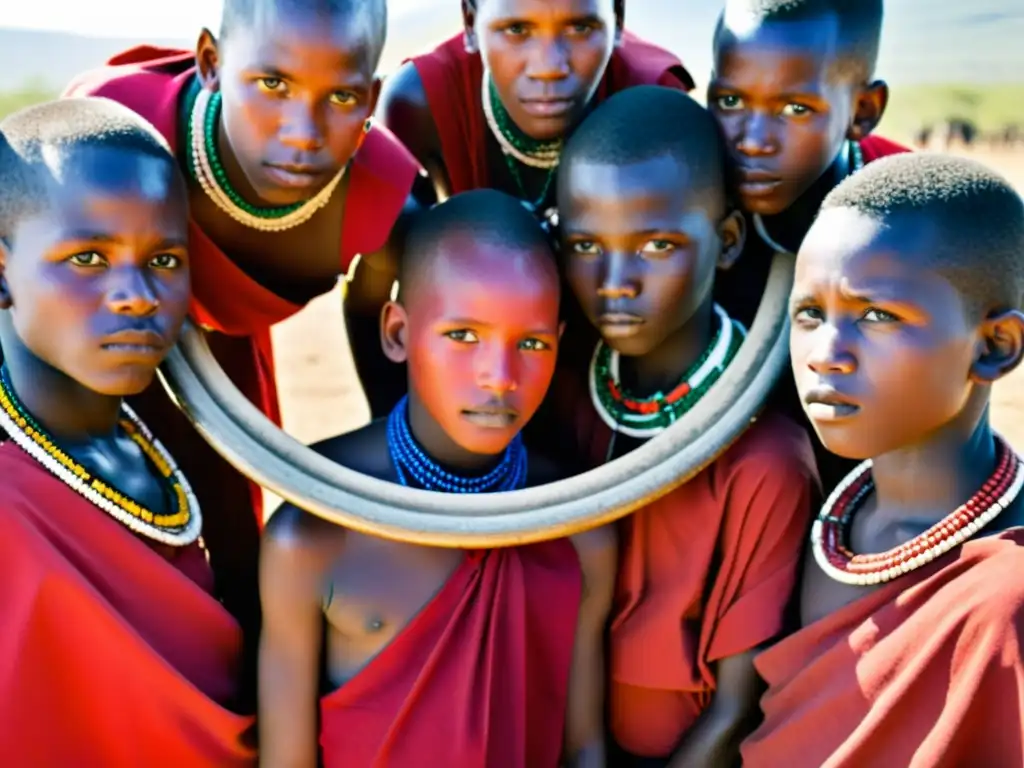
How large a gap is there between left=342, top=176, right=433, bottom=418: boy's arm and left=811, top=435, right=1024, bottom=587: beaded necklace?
1224 mm

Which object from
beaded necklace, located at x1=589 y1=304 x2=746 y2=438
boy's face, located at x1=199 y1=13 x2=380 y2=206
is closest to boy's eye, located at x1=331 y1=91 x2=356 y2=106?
boy's face, located at x1=199 y1=13 x2=380 y2=206

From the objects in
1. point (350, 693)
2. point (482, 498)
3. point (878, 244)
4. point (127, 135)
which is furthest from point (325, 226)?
point (878, 244)

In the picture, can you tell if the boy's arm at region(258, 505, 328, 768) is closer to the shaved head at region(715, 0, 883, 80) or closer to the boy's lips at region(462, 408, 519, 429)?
the boy's lips at region(462, 408, 519, 429)

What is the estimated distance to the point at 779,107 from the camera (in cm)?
222

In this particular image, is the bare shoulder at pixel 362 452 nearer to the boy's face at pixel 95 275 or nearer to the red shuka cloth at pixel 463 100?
the boy's face at pixel 95 275

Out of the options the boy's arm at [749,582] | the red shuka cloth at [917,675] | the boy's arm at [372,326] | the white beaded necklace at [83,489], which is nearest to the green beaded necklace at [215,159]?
the boy's arm at [372,326]

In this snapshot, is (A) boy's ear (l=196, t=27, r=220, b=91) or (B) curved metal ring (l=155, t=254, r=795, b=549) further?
(A) boy's ear (l=196, t=27, r=220, b=91)

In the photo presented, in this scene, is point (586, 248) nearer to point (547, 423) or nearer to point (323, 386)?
point (547, 423)

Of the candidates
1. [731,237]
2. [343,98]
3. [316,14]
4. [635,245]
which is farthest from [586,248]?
[316,14]

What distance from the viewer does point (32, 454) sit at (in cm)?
193

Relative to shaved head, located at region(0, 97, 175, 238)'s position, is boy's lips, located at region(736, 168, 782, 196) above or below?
below

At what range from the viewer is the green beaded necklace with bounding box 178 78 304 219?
7.55 feet

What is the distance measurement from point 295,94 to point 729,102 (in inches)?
32.0

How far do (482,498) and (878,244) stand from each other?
76cm
